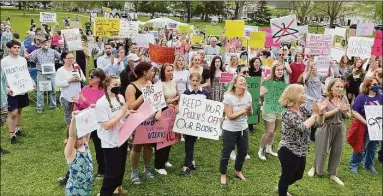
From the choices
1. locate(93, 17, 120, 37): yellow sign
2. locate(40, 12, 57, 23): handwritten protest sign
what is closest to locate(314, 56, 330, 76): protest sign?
locate(93, 17, 120, 37): yellow sign

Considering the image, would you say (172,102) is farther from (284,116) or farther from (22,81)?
(22,81)

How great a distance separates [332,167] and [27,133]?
21.1ft

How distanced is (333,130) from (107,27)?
8040mm

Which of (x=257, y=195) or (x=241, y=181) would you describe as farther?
(x=241, y=181)

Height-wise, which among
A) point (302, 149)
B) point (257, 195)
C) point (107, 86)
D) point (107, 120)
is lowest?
point (257, 195)

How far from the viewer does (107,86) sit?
4629 millimetres

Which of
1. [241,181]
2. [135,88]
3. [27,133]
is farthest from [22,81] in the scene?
[241,181]

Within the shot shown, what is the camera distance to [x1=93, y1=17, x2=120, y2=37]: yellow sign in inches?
448

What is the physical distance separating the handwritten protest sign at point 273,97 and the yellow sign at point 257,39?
15.3 feet

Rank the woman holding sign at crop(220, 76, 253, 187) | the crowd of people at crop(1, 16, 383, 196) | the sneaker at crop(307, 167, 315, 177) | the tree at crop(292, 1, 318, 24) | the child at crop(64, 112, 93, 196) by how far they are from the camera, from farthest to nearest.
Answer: the tree at crop(292, 1, 318, 24) → the sneaker at crop(307, 167, 315, 177) → the woman holding sign at crop(220, 76, 253, 187) → the crowd of people at crop(1, 16, 383, 196) → the child at crop(64, 112, 93, 196)

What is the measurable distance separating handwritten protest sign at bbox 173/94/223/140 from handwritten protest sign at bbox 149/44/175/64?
1.82m

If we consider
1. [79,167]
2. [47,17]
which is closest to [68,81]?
[79,167]

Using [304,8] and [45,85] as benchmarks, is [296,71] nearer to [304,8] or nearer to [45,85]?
[45,85]

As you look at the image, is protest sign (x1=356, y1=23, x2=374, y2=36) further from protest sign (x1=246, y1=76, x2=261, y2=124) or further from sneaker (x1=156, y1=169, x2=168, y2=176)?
sneaker (x1=156, y1=169, x2=168, y2=176)
